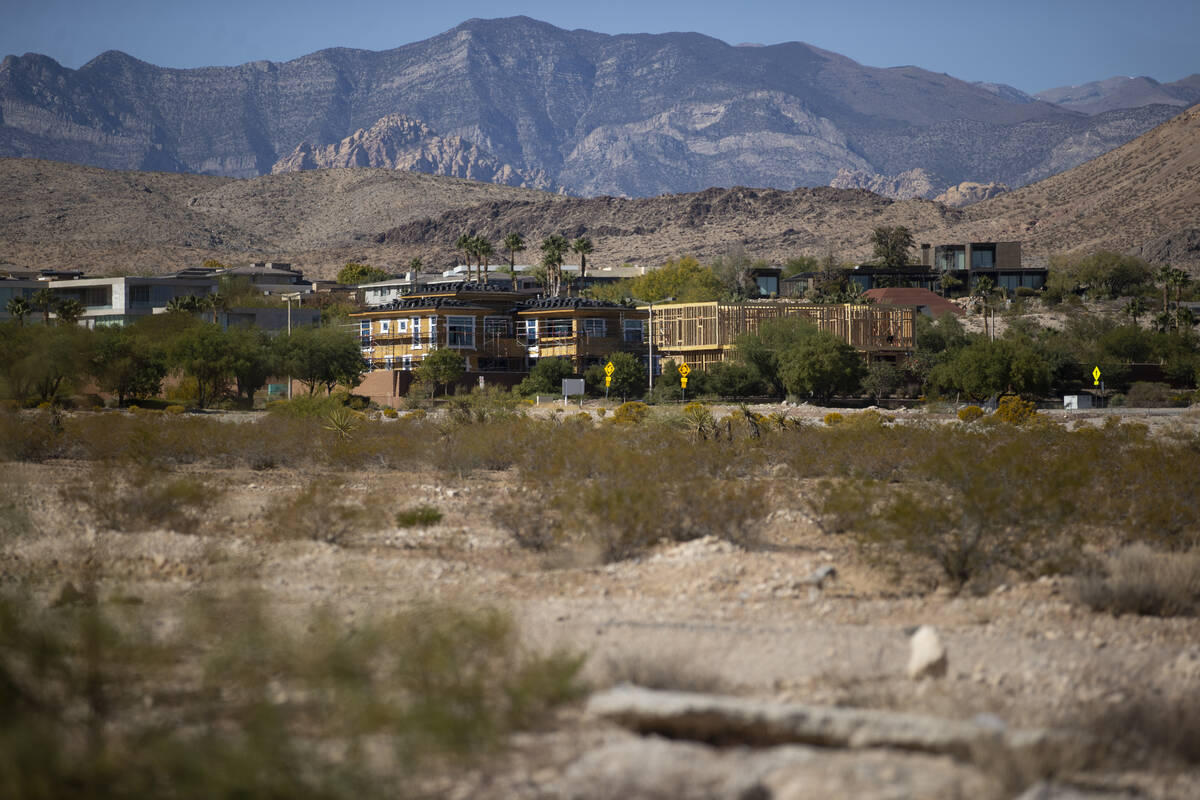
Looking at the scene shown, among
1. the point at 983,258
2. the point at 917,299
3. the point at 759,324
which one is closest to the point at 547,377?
the point at 759,324

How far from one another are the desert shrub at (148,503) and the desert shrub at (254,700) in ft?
25.9

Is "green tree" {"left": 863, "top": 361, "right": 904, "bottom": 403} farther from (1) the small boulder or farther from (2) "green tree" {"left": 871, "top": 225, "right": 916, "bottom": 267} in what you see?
(1) the small boulder

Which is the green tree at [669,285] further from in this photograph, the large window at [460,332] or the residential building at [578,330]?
the large window at [460,332]

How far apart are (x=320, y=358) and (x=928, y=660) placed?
63.3m

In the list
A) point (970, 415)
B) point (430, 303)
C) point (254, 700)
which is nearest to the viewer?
point (254, 700)

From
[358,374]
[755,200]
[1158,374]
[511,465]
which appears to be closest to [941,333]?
[1158,374]

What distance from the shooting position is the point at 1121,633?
42.0 feet

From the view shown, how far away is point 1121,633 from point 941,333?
251ft

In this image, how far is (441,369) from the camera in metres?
75.5

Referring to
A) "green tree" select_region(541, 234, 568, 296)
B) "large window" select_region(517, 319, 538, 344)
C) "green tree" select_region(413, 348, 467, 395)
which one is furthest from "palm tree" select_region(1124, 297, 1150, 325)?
"green tree" select_region(413, 348, 467, 395)

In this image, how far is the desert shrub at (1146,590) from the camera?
541 inches

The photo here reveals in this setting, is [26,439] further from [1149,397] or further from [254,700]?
[1149,397]

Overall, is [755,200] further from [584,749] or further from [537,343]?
[584,749]

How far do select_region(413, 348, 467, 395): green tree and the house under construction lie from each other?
15.2 meters
